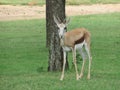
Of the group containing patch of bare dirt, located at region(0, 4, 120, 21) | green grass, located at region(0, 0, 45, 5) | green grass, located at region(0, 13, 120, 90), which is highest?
green grass, located at region(0, 13, 120, 90)

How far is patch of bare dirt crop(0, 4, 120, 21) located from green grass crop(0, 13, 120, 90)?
2.75m

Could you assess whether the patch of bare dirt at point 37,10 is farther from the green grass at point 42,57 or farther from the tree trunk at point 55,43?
the tree trunk at point 55,43

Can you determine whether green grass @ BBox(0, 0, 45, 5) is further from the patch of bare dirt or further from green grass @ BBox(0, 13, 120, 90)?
green grass @ BBox(0, 13, 120, 90)

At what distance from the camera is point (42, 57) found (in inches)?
723

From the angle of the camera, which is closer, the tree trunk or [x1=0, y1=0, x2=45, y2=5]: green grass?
the tree trunk

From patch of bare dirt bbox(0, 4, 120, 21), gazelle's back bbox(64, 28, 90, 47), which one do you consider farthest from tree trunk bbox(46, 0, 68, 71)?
patch of bare dirt bbox(0, 4, 120, 21)

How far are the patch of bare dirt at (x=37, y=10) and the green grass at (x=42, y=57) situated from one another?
275 cm

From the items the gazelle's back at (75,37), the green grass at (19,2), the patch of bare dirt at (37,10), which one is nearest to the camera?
the gazelle's back at (75,37)

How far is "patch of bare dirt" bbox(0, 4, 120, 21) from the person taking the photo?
35375mm

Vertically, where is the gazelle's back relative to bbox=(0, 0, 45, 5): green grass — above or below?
above

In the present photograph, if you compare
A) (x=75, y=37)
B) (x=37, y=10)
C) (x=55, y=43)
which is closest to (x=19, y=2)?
(x=37, y=10)

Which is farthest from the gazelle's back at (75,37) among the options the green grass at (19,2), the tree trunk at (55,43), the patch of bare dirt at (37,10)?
the green grass at (19,2)

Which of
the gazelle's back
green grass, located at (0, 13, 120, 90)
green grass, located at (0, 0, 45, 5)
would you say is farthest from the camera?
green grass, located at (0, 0, 45, 5)

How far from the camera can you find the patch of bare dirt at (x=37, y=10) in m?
35.4
